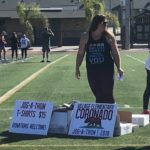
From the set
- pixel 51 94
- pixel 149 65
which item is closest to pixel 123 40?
pixel 51 94

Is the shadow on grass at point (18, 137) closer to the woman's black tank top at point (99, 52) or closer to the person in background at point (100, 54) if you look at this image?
the person in background at point (100, 54)

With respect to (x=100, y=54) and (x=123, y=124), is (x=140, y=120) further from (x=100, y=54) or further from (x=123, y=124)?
(x=100, y=54)

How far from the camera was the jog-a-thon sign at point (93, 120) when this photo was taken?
8.84 m

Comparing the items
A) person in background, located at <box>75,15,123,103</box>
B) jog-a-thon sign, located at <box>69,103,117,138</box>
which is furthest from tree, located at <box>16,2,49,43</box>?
jog-a-thon sign, located at <box>69,103,117,138</box>

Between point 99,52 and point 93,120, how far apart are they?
45.4 inches

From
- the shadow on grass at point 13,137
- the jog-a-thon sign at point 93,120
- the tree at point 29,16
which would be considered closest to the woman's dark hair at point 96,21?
the jog-a-thon sign at point 93,120

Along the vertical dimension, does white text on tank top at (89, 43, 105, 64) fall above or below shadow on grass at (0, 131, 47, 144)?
above

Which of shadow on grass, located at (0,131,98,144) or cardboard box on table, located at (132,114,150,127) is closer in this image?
shadow on grass, located at (0,131,98,144)

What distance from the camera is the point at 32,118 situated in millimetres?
9258

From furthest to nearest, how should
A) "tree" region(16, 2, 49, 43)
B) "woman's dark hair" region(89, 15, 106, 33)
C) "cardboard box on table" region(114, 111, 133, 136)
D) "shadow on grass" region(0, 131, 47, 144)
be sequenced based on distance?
"tree" region(16, 2, 49, 43)
"woman's dark hair" region(89, 15, 106, 33)
"cardboard box on table" region(114, 111, 133, 136)
"shadow on grass" region(0, 131, 47, 144)

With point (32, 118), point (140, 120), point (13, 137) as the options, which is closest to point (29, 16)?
point (140, 120)

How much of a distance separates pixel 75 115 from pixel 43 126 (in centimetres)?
53

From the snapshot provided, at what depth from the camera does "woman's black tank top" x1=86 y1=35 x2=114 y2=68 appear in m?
9.39

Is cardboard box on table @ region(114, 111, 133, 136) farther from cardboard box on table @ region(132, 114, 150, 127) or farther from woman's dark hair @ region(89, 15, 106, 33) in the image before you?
woman's dark hair @ region(89, 15, 106, 33)
